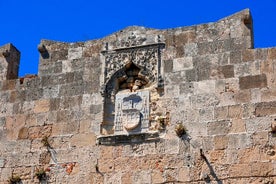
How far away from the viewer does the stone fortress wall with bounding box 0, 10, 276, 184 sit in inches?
423

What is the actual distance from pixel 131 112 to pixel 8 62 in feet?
11.2

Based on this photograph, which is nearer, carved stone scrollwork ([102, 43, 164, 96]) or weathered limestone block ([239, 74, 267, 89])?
weathered limestone block ([239, 74, 267, 89])

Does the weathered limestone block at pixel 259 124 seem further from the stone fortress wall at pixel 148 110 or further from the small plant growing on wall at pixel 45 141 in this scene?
the small plant growing on wall at pixel 45 141

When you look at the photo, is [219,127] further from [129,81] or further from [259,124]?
[129,81]

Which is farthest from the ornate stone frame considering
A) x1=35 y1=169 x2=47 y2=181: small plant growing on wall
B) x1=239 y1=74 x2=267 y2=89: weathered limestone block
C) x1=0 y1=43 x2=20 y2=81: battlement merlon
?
x1=0 y1=43 x2=20 y2=81: battlement merlon

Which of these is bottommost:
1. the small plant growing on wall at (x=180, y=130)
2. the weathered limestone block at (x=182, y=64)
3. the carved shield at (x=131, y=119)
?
the small plant growing on wall at (x=180, y=130)

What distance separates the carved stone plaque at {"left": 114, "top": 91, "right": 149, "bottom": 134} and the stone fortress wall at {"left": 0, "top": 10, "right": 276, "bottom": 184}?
0.8 inches

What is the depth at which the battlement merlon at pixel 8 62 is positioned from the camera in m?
13.1

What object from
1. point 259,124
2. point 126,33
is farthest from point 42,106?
point 259,124

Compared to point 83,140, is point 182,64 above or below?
above

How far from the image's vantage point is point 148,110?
11.5m

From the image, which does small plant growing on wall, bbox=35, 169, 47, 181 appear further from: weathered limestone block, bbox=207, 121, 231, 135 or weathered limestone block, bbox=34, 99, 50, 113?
weathered limestone block, bbox=207, 121, 231, 135

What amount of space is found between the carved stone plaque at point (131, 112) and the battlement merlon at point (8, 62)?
287 cm

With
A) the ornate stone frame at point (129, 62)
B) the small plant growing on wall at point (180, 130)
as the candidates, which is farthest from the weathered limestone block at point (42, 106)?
the small plant growing on wall at point (180, 130)
